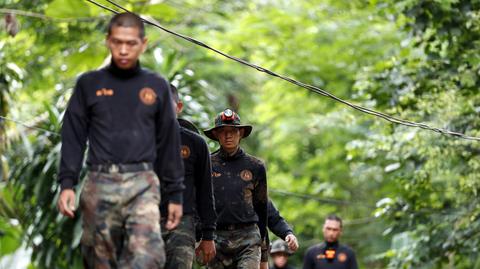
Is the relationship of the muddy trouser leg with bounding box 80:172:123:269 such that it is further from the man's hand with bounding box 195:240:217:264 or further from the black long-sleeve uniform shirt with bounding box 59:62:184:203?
the man's hand with bounding box 195:240:217:264

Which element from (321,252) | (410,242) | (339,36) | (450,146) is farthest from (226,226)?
(339,36)

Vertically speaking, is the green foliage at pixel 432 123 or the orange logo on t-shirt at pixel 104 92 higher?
the orange logo on t-shirt at pixel 104 92

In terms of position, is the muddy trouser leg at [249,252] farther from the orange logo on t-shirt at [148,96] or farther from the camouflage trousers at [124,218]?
the orange logo on t-shirt at [148,96]

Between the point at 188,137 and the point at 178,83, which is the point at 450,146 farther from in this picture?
the point at 188,137

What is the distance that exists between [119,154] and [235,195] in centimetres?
358

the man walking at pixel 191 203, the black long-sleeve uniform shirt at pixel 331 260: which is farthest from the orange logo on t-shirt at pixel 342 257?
the man walking at pixel 191 203

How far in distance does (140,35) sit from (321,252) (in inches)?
343

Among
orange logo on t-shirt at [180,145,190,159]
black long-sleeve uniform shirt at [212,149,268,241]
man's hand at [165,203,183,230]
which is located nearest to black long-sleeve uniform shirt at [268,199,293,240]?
black long-sleeve uniform shirt at [212,149,268,241]

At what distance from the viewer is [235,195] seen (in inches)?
448

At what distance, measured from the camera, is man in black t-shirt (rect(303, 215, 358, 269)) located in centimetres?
1603

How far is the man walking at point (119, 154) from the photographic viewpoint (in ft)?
25.9

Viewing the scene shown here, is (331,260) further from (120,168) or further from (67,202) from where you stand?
(67,202)

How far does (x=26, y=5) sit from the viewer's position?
21.2 metres

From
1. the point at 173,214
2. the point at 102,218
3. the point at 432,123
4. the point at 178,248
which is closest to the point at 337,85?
the point at 432,123
